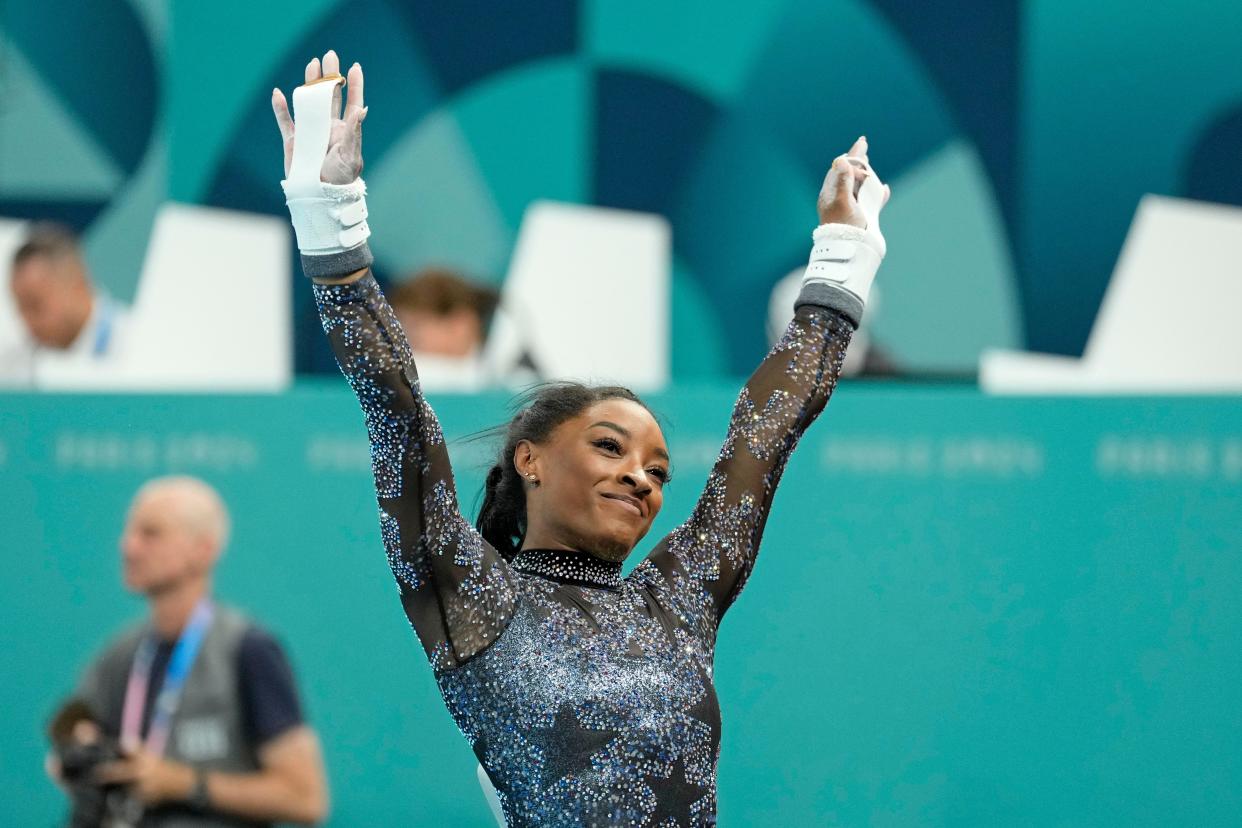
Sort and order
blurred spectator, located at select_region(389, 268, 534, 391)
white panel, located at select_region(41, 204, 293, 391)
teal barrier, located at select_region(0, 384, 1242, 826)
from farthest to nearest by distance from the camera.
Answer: white panel, located at select_region(41, 204, 293, 391) < blurred spectator, located at select_region(389, 268, 534, 391) < teal barrier, located at select_region(0, 384, 1242, 826)

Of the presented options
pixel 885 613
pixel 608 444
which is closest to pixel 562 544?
pixel 608 444

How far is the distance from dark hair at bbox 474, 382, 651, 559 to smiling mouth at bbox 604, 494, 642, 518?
0.14m

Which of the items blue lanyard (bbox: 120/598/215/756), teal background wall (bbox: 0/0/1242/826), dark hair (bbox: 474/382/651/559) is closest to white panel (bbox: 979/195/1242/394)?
teal background wall (bbox: 0/0/1242/826)

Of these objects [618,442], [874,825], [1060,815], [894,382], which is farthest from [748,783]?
[618,442]

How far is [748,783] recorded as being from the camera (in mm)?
3959

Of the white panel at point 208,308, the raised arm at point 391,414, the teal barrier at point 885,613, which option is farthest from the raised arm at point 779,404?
the white panel at point 208,308

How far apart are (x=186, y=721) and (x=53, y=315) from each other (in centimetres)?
196

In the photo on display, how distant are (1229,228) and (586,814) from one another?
3641 millimetres

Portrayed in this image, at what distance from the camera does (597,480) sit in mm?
2041

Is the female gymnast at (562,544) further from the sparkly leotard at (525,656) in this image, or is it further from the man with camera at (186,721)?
the man with camera at (186,721)

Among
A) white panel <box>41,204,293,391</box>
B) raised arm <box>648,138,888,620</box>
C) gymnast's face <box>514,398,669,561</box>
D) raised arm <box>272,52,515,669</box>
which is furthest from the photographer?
white panel <box>41,204,293,391</box>

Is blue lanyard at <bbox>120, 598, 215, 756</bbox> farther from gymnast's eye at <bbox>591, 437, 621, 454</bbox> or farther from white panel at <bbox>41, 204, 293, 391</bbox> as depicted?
gymnast's eye at <bbox>591, 437, 621, 454</bbox>

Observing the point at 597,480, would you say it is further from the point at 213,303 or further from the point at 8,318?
the point at 8,318

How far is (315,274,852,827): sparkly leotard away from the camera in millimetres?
1838
